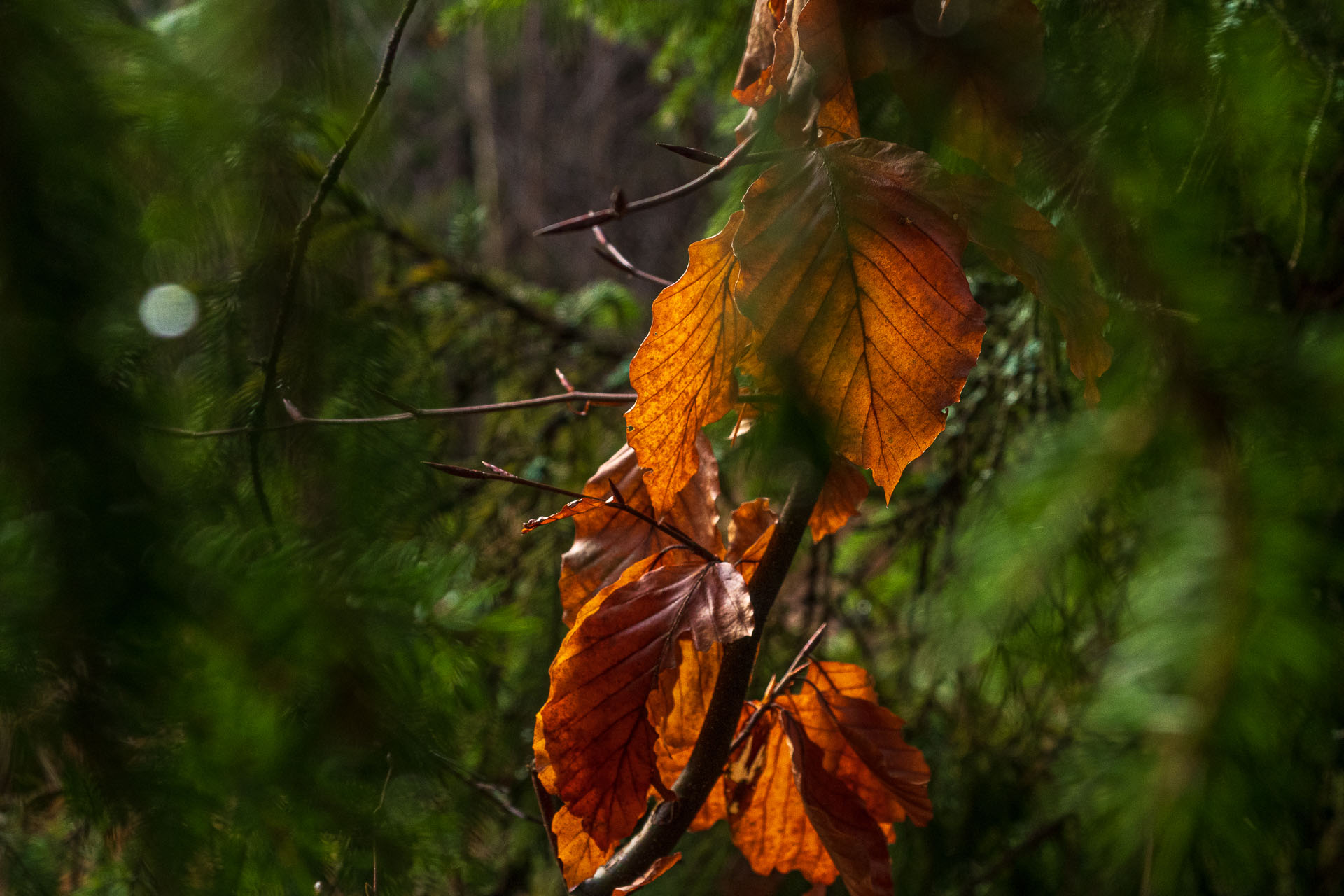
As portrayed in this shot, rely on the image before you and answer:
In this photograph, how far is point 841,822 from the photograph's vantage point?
0.58 metres

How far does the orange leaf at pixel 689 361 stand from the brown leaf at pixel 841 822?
23cm

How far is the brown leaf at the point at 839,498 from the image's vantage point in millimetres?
597

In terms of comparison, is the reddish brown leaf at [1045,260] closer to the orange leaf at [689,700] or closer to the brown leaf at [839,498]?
the brown leaf at [839,498]

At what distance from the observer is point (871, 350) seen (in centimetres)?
48

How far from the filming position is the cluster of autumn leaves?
48 cm

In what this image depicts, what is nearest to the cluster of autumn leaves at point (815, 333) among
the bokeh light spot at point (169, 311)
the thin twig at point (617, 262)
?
the thin twig at point (617, 262)

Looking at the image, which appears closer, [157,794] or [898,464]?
[157,794]

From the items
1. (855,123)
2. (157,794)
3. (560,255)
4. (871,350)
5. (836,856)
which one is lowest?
(560,255)

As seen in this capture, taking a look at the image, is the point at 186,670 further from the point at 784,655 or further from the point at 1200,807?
the point at 784,655

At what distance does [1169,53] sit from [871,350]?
0.35 meters

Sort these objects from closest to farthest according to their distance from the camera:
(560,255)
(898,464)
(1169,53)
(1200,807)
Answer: (1200,807) < (898,464) < (1169,53) < (560,255)

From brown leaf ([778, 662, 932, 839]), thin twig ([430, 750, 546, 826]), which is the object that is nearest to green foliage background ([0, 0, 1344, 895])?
thin twig ([430, 750, 546, 826])

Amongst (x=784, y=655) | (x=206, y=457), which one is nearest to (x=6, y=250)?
(x=206, y=457)

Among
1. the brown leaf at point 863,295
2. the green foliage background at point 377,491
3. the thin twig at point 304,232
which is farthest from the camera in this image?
the thin twig at point 304,232
